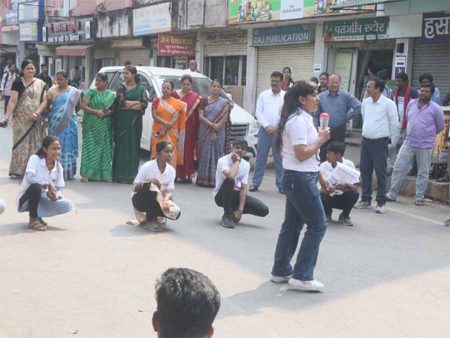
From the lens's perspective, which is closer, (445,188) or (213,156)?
(445,188)

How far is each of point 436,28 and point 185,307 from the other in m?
11.8

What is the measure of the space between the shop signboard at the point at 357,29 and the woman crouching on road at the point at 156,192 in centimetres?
871

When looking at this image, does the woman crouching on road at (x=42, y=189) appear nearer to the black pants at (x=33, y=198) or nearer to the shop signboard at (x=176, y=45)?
the black pants at (x=33, y=198)

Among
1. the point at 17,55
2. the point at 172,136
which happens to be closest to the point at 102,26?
the point at 17,55

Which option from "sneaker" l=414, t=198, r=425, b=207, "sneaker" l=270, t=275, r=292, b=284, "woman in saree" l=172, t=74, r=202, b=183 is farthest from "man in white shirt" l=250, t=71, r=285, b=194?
"sneaker" l=270, t=275, r=292, b=284

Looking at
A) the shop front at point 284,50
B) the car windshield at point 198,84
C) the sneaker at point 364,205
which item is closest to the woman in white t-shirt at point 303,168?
the sneaker at point 364,205

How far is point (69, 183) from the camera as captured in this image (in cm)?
902

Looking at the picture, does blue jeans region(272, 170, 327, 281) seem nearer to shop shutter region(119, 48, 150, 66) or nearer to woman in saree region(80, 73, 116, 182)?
woman in saree region(80, 73, 116, 182)

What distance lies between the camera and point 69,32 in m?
28.5

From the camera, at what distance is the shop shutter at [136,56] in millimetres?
24562

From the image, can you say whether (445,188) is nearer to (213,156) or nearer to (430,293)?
(213,156)

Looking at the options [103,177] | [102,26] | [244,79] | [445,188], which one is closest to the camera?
[445,188]

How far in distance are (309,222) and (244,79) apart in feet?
50.1

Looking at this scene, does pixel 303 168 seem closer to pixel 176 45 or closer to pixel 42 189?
pixel 42 189
